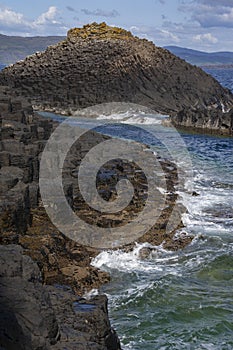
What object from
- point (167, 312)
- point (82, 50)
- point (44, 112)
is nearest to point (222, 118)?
point (44, 112)

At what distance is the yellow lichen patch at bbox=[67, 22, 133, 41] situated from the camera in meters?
53.1

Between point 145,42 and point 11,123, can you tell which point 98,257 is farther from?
point 145,42

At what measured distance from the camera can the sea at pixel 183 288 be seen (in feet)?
29.7

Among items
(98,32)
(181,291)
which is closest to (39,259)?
(181,291)

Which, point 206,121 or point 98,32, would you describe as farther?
point 98,32

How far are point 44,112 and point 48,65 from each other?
926 cm

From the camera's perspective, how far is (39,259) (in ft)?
33.1

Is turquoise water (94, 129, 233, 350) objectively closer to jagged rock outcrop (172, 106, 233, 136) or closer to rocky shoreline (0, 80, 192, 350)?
rocky shoreline (0, 80, 192, 350)

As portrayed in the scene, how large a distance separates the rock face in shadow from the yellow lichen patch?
1839 inches

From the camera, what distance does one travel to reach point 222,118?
35688mm

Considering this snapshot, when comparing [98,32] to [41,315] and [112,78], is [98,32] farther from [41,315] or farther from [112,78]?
[41,315]

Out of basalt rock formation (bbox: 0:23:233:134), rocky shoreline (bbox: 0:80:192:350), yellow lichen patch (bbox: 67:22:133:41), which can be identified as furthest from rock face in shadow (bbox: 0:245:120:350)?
yellow lichen patch (bbox: 67:22:133:41)

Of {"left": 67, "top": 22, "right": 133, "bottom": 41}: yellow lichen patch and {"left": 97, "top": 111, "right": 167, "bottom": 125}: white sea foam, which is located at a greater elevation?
{"left": 67, "top": 22, "right": 133, "bottom": 41}: yellow lichen patch

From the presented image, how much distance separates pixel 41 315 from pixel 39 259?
4.12m
